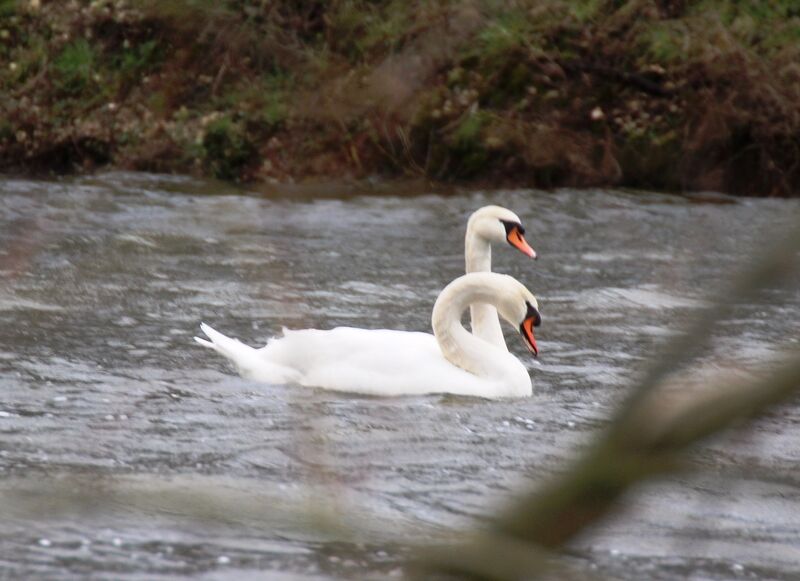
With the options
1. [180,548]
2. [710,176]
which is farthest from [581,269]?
[180,548]

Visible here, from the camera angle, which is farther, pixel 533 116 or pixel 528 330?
pixel 533 116

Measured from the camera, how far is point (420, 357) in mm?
7930

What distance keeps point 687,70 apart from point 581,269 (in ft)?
20.8

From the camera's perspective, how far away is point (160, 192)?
16344mm

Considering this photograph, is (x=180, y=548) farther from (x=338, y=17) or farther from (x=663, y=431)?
(x=338, y=17)

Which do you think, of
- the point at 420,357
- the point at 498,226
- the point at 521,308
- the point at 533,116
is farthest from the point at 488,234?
the point at 533,116

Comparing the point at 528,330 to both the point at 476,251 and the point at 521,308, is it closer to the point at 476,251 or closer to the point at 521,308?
the point at 521,308

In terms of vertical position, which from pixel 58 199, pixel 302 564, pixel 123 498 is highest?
pixel 123 498

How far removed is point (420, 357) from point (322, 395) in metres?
0.53

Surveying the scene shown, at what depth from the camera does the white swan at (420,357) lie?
7.80 metres

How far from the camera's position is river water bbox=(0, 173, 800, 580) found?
3512 mm

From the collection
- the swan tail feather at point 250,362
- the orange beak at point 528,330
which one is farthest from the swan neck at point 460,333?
the swan tail feather at point 250,362

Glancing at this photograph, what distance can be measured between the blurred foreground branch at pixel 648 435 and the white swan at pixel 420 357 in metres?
5.99

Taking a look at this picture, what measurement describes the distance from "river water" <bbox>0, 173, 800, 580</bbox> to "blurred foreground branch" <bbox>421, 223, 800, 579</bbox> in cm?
5
